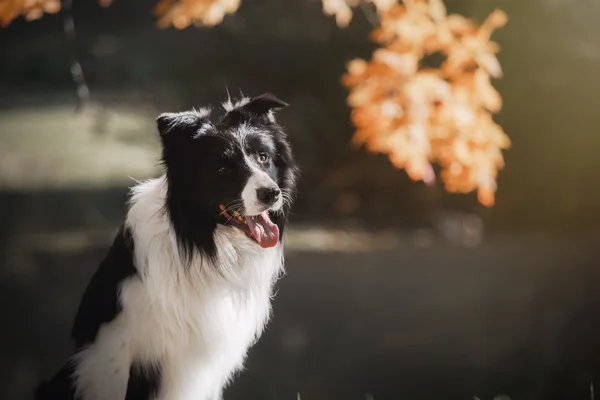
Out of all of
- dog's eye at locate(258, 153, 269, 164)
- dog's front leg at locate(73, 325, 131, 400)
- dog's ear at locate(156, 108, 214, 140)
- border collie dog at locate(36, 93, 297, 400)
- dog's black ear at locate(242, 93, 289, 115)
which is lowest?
dog's front leg at locate(73, 325, 131, 400)

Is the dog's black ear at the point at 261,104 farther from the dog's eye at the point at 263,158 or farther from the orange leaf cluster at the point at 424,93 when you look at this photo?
the orange leaf cluster at the point at 424,93

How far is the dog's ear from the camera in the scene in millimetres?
1644

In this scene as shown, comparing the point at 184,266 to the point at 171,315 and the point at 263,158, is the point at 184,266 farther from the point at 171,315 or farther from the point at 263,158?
the point at 263,158

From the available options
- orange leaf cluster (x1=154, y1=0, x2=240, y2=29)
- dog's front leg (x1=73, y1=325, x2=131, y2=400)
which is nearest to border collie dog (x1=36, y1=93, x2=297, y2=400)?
dog's front leg (x1=73, y1=325, x2=131, y2=400)

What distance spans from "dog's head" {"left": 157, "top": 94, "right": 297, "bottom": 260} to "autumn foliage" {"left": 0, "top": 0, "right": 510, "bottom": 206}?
1.71ft

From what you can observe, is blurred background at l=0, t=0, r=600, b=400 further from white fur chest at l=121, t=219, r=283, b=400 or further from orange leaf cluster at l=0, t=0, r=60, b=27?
white fur chest at l=121, t=219, r=283, b=400

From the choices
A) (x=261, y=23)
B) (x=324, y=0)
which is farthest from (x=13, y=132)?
(x=324, y=0)

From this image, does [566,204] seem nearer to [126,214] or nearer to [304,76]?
[304,76]

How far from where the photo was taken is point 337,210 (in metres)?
2.17

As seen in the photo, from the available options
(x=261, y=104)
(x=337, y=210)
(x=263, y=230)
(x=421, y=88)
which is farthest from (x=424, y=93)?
(x=263, y=230)

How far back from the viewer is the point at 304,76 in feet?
6.95

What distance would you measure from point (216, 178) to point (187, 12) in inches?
25.0

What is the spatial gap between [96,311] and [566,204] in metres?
1.65

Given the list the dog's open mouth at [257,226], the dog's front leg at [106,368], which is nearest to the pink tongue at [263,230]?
the dog's open mouth at [257,226]
